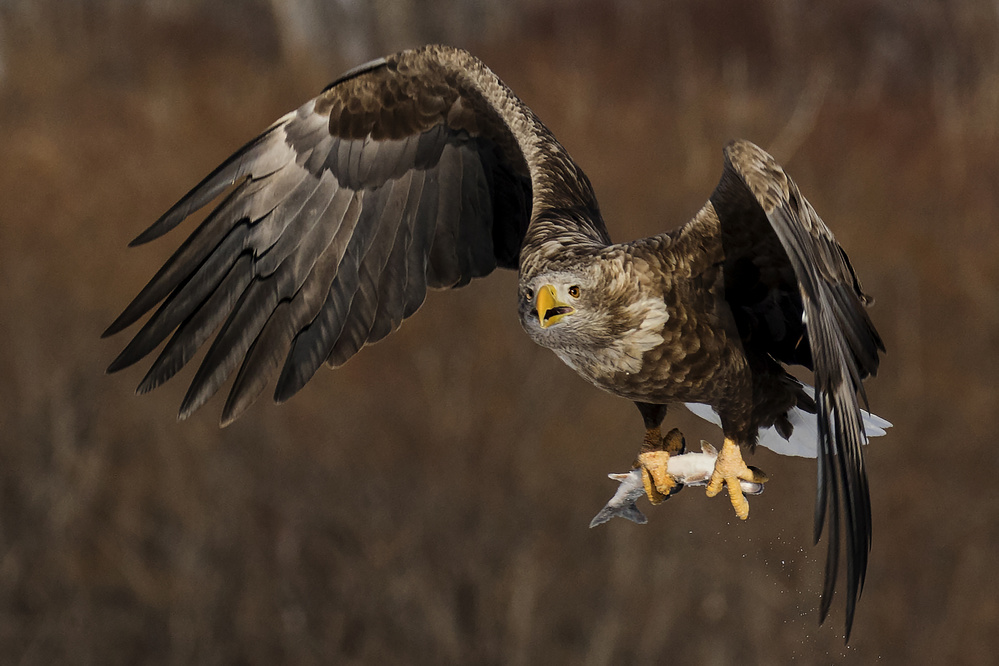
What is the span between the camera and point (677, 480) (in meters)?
3.67

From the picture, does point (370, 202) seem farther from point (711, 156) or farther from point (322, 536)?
point (711, 156)

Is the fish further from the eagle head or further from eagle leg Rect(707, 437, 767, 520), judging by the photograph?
the eagle head

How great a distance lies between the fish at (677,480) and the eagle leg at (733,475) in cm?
2

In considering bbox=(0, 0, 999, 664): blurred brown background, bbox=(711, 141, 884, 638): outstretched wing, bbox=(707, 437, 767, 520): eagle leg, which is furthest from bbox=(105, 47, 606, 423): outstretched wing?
bbox=(0, 0, 999, 664): blurred brown background

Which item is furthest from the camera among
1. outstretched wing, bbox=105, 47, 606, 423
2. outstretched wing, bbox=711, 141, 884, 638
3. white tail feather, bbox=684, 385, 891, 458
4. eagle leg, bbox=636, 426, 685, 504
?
white tail feather, bbox=684, 385, 891, 458

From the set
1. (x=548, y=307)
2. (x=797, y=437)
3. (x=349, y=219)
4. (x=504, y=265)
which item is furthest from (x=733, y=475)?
(x=349, y=219)

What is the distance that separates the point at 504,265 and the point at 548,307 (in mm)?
1262

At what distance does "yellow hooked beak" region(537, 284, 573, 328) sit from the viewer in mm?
2979

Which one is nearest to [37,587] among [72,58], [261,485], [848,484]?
[261,485]

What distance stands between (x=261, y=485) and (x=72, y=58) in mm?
5918

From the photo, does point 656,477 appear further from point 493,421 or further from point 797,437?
point 493,421

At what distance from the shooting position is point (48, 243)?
12.8m

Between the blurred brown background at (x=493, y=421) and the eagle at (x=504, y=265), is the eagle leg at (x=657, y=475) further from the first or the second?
the blurred brown background at (x=493, y=421)

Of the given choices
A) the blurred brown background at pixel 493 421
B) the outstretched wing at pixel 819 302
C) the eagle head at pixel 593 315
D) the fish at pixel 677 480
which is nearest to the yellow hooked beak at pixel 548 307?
the eagle head at pixel 593 315
